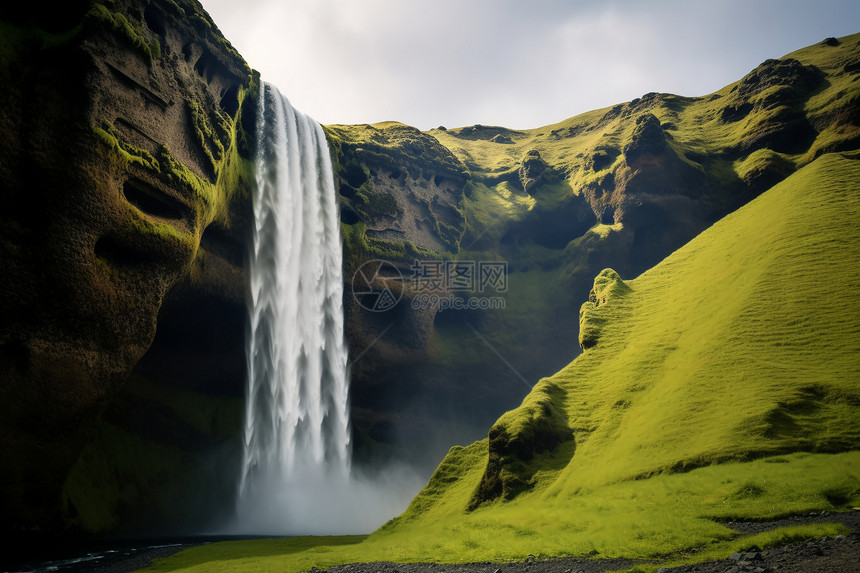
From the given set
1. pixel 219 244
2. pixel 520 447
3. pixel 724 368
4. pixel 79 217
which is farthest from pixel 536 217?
pixel 79 217

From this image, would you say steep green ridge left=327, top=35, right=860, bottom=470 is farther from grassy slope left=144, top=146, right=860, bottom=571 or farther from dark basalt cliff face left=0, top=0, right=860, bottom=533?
grassy slope left=144, top=146, right=860, bottom=571

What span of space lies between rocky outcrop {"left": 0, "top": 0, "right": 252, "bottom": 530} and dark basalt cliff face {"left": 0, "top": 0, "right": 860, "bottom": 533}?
0.09 metres

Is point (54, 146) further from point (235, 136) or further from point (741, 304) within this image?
point (741, 304)

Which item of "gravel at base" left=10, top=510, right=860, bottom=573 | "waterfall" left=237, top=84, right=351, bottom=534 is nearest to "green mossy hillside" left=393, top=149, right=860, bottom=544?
"gravel at base" left=10, top=510, right=860, bottom=573

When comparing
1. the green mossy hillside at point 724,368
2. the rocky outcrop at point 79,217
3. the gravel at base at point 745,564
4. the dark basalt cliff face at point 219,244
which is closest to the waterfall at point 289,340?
the dark basalt cliff face at point 219,244

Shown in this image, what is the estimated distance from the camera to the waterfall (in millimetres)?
37875

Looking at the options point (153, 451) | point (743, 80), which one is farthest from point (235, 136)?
point (743, 80)

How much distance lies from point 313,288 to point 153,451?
16450 mm

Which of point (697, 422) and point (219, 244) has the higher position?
point (219, 244)

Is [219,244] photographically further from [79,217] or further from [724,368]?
[724,368]

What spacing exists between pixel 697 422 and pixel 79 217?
2810 cm

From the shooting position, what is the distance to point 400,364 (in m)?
52.0

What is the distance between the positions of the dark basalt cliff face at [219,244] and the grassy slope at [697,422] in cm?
386

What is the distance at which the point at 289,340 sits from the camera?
38688 millimetres
